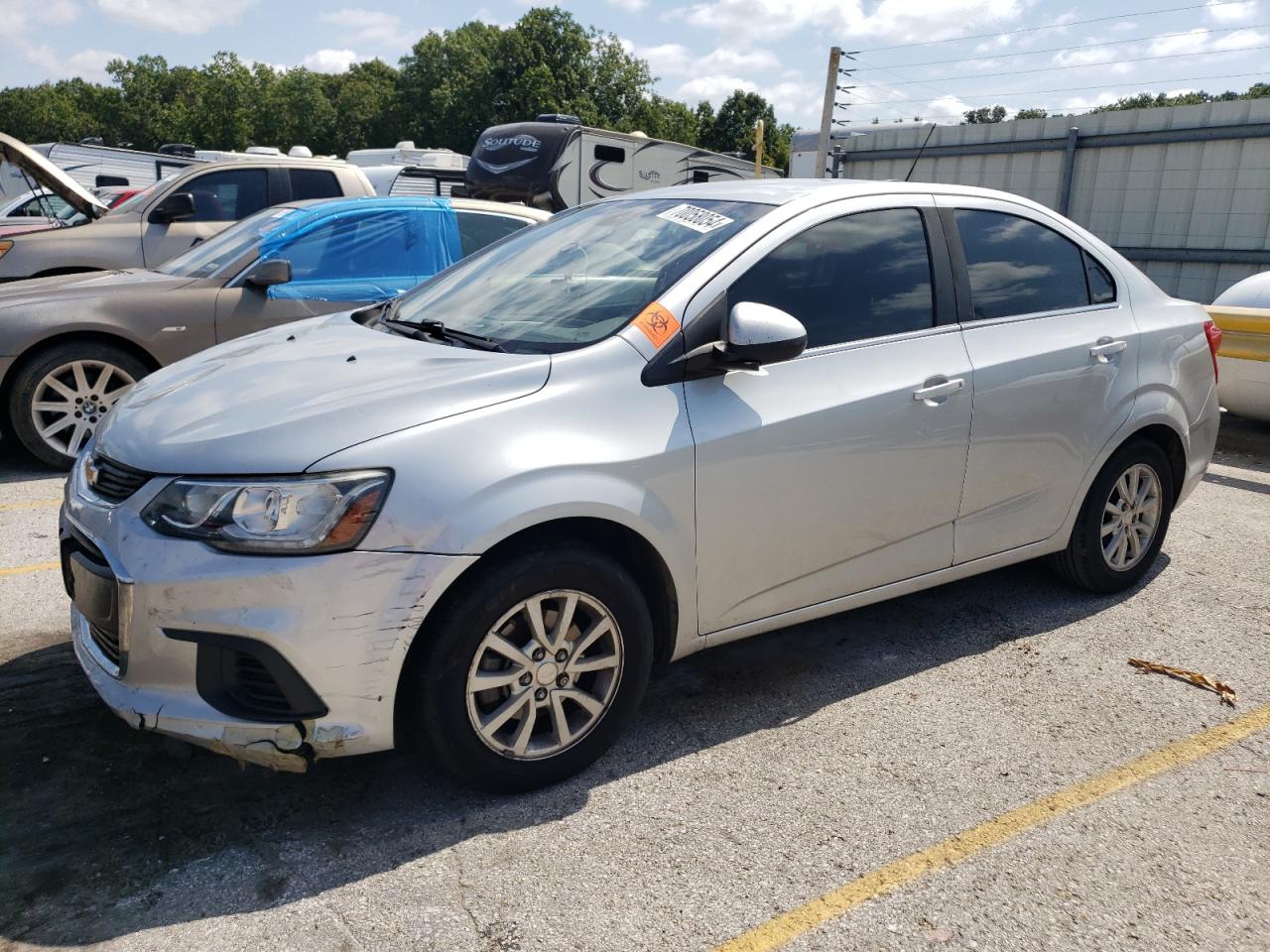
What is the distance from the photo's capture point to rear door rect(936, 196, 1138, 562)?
369 cm

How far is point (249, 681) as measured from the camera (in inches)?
98.2

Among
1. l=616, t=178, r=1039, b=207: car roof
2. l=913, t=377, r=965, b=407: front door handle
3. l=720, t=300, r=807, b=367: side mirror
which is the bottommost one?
l=913, t=377, r=965, b=407: front door handle

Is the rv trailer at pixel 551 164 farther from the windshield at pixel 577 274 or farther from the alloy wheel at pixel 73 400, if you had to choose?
the windshield at pixel 577 274

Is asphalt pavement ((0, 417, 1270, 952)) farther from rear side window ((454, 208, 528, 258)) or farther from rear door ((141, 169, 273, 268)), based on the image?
rear door ((141, 169, 273, 268))

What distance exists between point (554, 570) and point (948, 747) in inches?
56.7

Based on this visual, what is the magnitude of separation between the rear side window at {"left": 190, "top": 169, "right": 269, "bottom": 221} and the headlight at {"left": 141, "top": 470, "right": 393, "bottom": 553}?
23.1 feet

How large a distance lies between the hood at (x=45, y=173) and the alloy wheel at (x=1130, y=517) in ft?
25.7

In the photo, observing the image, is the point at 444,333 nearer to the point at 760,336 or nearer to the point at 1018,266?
the point at 760,336

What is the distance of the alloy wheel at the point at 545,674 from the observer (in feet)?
8.78

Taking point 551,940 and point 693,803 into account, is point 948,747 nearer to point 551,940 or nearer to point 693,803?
point 693,803

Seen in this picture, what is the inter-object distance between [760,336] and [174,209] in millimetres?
→ 6661

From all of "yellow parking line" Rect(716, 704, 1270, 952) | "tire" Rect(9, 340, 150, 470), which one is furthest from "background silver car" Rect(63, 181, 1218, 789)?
"tire" Rect(9, 340, 150, 470)

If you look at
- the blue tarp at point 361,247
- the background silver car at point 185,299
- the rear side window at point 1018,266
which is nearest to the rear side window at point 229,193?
the background silver car at point 185,299

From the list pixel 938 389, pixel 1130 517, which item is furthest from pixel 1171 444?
pixel 938 389
